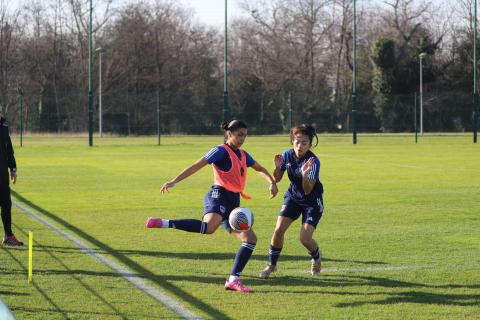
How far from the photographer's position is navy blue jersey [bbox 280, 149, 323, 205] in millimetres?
7891

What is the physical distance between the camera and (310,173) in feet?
25.2

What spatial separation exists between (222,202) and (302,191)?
0.78 m

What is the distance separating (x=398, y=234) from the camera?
1107cm

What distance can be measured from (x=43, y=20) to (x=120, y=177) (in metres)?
56.1

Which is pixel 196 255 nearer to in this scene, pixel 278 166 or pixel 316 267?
pixel 316 267

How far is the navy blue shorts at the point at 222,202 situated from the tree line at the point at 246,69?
1967 inches

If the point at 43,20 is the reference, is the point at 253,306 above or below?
below

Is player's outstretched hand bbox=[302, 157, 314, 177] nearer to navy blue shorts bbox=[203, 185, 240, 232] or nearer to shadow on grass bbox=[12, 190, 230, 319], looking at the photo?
navy blue shorts bbox=[203, 185, 240, 232]

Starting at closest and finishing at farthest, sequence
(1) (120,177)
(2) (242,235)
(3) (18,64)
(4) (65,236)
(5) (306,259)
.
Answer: (2) (242,235), (5) (306,259), (4) (65,236), (1) (120,177), (3) (18,64)

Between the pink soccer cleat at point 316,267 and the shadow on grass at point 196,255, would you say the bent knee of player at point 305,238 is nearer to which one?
the pink soccer cleat at point 316,267

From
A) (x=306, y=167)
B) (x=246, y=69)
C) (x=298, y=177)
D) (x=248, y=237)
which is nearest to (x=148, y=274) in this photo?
(x=248, y=237)

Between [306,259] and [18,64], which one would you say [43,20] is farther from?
[306,259]

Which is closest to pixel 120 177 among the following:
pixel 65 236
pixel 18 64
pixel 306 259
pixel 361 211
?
pixel 361 211

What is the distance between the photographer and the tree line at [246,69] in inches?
2376
